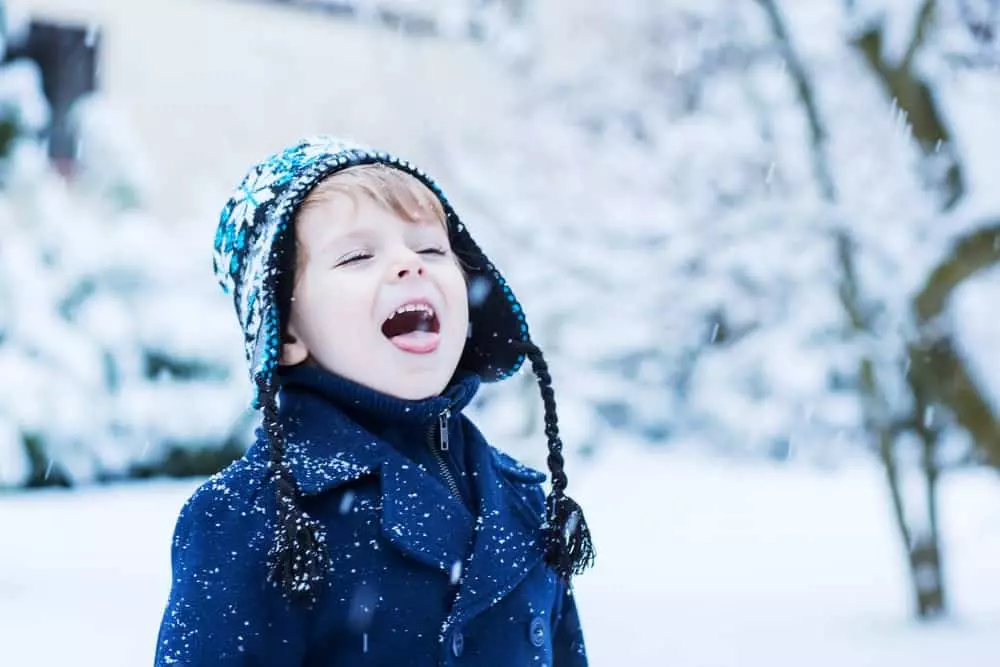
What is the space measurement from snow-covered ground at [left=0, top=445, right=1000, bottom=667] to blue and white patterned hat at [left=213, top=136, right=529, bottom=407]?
2.98 m

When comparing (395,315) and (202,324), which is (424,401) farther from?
(202,324)

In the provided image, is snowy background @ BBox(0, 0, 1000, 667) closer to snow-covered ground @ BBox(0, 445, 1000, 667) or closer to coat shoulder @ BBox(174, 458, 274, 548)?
snow-covered ground @ BBox(0, 445, 1000, 667)

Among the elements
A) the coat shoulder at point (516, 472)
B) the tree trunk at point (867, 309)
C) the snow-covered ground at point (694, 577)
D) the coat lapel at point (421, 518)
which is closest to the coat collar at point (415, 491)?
the coat lapel at point (421, 518)

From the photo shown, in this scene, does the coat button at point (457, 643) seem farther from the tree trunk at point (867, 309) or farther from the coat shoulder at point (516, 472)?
the tree trunk at point (867, 309)

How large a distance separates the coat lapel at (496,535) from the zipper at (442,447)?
4cm

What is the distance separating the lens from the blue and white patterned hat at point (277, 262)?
1.68 m

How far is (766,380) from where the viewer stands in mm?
11258

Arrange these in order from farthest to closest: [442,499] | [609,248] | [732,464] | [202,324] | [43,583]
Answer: [732,464]
[202,324]
[609,248]
[43,583]
[442,499]

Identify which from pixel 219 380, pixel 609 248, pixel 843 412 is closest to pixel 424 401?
pixel 609 248

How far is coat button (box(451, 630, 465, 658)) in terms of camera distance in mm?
1564

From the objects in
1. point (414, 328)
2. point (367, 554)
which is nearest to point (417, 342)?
point (414, 328)

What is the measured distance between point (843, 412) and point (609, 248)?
506 centimetres

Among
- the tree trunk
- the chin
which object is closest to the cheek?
the chin

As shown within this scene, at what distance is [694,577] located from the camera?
21.2 feet
